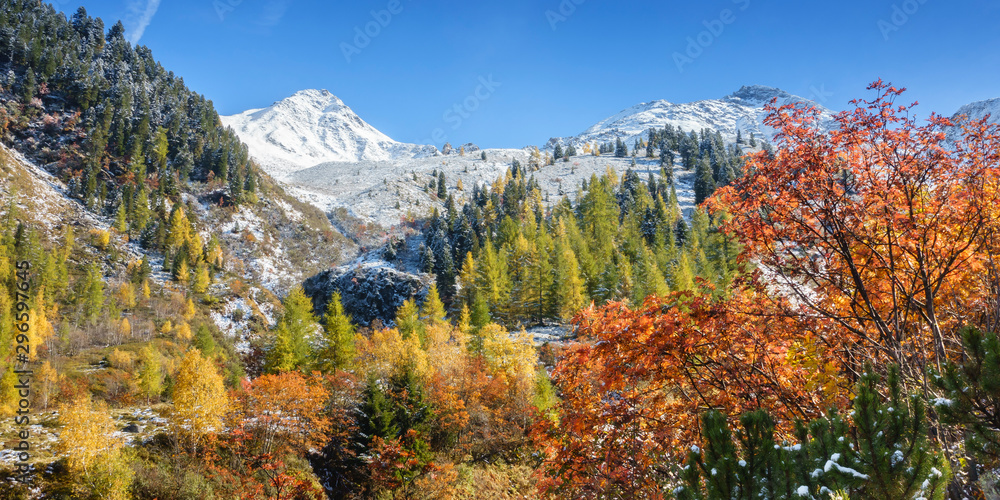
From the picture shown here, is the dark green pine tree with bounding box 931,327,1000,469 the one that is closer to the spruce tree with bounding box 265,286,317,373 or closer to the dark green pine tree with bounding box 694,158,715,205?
the spruce tree with bounding box 265,286,317,373

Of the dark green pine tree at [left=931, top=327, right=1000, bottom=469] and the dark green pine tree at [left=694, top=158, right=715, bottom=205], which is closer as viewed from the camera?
the dark green pine tree at [left=931, top=327, right=1000, bottom=469]

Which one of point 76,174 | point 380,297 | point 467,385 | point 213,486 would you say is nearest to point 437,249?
point 380,297

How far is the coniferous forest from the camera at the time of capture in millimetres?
2982

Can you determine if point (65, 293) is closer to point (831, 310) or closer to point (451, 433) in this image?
point (451, 433)

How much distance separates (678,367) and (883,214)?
2.85 metres

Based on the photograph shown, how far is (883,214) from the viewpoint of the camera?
4676 millimetres

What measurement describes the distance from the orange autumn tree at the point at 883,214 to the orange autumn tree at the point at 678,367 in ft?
1.98

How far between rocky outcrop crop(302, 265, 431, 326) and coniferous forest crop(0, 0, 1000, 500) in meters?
3.08

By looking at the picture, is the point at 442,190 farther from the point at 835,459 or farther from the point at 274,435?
the point at 835,459

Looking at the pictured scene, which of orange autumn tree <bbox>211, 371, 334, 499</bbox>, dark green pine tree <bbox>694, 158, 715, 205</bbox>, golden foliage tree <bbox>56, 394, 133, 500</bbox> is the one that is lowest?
orange autumn tree <bbox>211, 371, 334, 499</bbox>

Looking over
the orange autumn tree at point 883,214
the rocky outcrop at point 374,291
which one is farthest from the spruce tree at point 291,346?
the orange autumn tree at point 883,214

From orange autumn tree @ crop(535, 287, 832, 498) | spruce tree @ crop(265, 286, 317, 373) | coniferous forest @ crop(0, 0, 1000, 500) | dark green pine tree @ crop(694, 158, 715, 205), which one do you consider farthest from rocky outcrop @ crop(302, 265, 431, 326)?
dark green pine tree @ crop(694, 158, 715, 205)

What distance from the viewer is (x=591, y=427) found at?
5.86m

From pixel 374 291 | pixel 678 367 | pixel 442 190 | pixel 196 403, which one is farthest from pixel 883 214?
pixel 442 190
